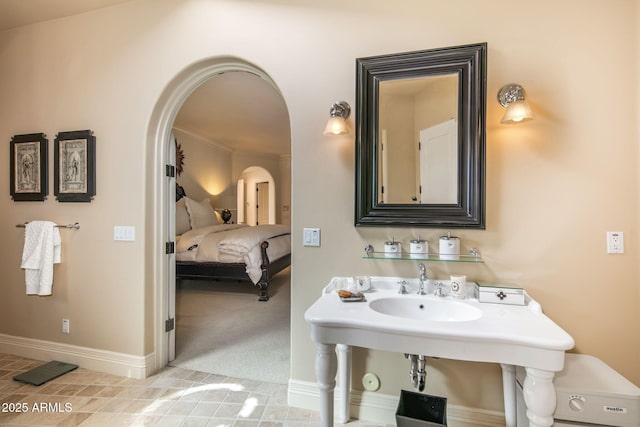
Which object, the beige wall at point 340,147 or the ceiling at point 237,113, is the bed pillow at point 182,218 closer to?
the ceiling at point 237,113

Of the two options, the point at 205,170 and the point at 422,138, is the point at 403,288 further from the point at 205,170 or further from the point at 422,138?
the point at 205,170

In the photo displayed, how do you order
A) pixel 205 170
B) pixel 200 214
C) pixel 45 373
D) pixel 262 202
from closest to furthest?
pixel 45 373 → pixel 200 214 → pixel 205 170 → pixel 262 202

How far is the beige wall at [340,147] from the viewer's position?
1555 mm

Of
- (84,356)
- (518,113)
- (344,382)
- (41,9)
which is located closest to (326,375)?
(344,382)

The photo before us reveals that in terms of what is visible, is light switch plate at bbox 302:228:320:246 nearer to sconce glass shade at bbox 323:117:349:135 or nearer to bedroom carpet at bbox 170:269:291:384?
sconce glass shade at bbox 323:117:349:135

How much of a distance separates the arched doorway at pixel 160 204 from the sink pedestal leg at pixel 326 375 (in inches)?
64.7

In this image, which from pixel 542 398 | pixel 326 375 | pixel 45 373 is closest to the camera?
pixel 542 398

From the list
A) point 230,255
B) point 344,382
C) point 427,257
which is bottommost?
point 344,382

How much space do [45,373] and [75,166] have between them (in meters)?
1.63

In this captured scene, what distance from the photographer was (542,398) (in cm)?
110

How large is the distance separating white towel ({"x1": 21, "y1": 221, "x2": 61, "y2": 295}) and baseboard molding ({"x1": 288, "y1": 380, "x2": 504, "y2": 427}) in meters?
2.17

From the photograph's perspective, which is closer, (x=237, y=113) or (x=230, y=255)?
(x=230, y=255)

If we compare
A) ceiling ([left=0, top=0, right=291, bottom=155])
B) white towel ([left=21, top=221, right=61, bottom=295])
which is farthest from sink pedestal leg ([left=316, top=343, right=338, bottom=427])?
white towel ([left=21, top=221, right=61, bottom=295])

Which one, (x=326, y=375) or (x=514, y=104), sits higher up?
(x=514, y=104)
